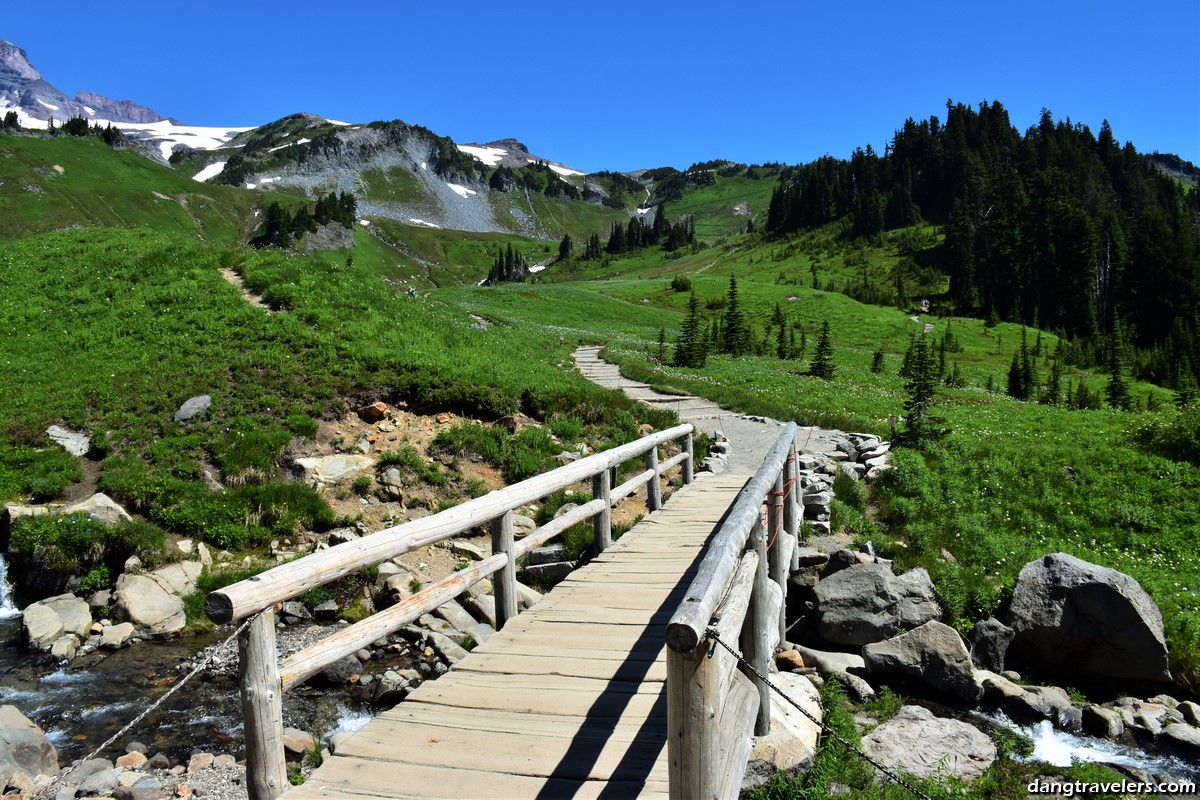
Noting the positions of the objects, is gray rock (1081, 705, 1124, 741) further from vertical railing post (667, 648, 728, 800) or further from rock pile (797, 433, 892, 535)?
vertical railing post (667, 648, 728, 800)

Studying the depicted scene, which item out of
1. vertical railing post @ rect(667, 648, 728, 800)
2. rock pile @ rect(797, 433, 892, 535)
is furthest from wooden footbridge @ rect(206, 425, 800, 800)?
rock pile @ rect(797, 433, 892, 535)

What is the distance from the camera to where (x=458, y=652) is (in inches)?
370

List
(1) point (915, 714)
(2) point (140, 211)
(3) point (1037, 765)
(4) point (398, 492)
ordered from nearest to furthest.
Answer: (3) point (1037, 765)
(1) point (915, 714)
(4) point (398, 492)
(2) point (140, 211)

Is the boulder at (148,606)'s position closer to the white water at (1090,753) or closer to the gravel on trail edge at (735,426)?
the gravel on trail edge at (735,426)

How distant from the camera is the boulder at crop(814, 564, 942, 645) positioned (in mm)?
9750

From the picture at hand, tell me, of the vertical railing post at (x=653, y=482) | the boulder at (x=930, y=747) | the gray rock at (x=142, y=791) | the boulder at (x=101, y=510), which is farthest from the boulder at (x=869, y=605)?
the boulder at (x=101, y=510)

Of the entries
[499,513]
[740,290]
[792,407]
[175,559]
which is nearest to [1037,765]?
[499,513]

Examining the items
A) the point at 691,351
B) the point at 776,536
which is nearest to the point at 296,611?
the point at 776,536

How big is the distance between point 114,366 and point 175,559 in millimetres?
7805

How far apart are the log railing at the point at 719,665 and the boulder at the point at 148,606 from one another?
353 inches

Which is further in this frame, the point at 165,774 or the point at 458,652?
the point at 458,652

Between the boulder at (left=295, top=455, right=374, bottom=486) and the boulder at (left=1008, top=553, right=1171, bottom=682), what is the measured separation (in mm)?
12334

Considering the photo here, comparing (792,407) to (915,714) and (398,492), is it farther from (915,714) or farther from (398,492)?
(915,714)

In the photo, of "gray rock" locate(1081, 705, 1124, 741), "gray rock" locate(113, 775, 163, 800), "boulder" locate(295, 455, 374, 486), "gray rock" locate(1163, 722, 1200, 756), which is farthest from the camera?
"boulder" locate(295, 455, 374, 486)
